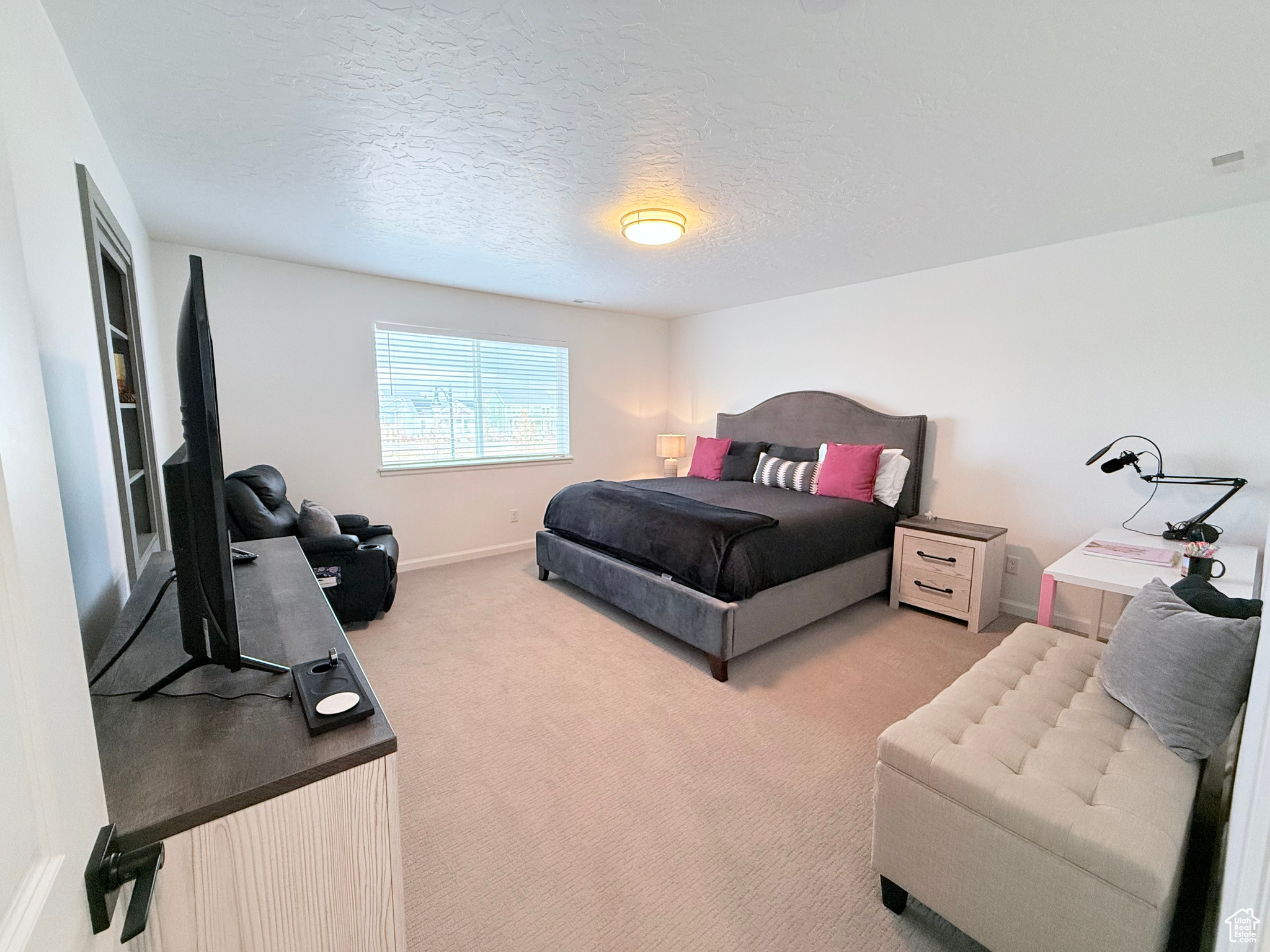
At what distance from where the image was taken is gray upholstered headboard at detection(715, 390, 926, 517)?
12.3 ft

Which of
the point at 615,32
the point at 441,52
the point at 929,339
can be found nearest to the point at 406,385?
the point at 441,52

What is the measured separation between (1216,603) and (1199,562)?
0.83 meters

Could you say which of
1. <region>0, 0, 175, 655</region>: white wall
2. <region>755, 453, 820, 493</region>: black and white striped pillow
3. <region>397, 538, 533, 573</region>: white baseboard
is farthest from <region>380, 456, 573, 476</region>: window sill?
<region>0, 0, 175, 655</region>: white wall

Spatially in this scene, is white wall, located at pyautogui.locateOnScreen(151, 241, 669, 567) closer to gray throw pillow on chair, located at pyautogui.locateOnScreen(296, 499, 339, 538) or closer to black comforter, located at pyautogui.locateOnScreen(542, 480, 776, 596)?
gray throw pillow on chair, located at pyautogui.locateOnScreen(296, 499, 339, 538)

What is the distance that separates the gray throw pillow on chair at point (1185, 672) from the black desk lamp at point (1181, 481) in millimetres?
1473

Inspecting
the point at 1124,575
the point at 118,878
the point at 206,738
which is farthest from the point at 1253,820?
the point at 1124,575

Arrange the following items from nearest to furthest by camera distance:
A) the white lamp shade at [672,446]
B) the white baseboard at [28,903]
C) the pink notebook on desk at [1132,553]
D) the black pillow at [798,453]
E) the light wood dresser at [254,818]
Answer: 1. the white baseboard at [28,903]
2. the light wood dresser at [254,818]
3. the pink notebook on desk at [1132,553]
4. the black pillow at [798,453]
5. the white lamp shade at [672,446]

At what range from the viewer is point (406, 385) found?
4.20 metres

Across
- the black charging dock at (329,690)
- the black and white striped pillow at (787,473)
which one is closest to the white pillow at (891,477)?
the black and white striped pillow at (787,473)

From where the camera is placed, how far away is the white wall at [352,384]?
3.44 meters

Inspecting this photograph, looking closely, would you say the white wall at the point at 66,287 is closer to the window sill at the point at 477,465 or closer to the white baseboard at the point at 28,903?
the white baseboard at the point at 28,903

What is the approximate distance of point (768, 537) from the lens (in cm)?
278

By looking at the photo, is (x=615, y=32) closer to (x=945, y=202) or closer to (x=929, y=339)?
(x=945, y=202)

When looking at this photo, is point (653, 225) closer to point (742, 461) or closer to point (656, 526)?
point (656, 526)
